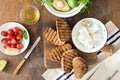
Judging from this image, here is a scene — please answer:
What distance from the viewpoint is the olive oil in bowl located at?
1.69 m

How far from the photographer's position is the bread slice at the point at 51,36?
5.39 ft

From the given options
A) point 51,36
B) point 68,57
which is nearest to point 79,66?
point 68,57

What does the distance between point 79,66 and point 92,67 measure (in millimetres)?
79

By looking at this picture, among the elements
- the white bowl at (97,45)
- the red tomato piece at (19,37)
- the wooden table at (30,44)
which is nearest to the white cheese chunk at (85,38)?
the white bowl at (97,45)

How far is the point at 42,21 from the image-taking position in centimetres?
168

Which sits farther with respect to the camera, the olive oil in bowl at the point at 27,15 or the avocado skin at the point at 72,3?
the olive oil in bowl at the point at 27,15

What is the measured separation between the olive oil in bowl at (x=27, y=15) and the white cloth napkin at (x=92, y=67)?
0.66ft

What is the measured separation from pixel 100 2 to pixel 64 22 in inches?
6.3

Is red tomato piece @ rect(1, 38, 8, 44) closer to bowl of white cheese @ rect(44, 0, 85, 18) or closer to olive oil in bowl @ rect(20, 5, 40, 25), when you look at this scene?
olive oil in bowl @ rect(20, 5, 40, 25)

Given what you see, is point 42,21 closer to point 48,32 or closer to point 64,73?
point 48,32

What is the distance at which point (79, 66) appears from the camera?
63.6 inches

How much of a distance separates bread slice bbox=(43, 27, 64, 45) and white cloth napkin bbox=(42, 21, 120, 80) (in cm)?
12

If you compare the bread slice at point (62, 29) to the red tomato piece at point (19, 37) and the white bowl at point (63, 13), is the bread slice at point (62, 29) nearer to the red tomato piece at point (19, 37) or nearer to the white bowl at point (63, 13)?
the white bowl at point (63, 13)

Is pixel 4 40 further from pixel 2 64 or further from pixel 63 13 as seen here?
pixel 63 13
